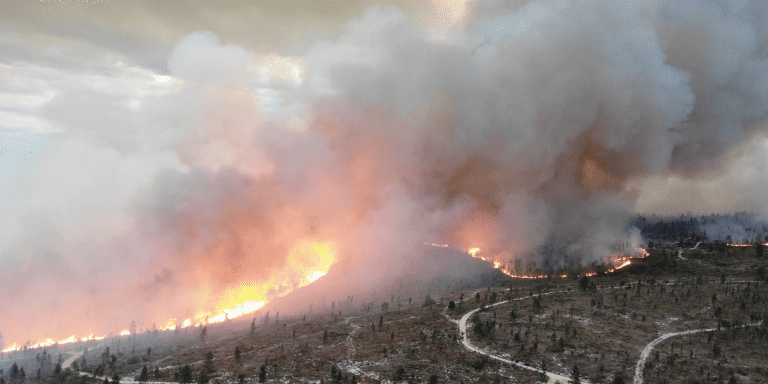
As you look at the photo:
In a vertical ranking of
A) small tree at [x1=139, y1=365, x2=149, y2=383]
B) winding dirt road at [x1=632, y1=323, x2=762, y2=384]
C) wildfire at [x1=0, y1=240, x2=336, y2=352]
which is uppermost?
wildfire at [x1=0, y1=240, x2=336, y2=352]

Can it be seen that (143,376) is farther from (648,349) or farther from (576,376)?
(648,349)

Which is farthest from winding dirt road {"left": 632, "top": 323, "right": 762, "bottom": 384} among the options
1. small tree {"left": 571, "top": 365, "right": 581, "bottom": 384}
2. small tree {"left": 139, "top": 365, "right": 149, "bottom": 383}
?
small tree {"left": 139, "top": 365, "right": 149, "bottom": 383}

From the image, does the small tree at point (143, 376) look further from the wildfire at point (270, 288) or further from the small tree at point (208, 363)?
the wildfire at point (270, 288)

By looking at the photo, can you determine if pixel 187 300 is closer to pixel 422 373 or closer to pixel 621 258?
pixel 422 373

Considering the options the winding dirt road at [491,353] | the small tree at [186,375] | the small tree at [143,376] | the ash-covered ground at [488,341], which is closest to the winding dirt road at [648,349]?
the ash-covered ground at [488,341]

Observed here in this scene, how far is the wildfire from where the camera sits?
98.3 metres

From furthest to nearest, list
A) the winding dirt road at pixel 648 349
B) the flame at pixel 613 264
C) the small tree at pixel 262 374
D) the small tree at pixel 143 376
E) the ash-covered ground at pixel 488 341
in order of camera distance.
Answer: the flame at pixel 613 264 < the small tree at pixel 143 376 < the ash-covered ground at pixel 488 341 < the small tree at pixel 262 374 < the winding dirt road at pixel 648 349

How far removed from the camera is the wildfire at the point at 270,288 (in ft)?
323

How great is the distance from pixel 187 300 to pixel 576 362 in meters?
82.6

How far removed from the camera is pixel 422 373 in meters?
60.1

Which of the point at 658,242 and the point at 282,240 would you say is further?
the point at 658,242

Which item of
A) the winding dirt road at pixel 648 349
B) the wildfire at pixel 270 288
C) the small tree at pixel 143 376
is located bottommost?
the small tree at pixel 143 376

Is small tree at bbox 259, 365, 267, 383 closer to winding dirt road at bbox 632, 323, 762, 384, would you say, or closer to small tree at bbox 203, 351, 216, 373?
small tree at bbox 203, 351, 216, 373

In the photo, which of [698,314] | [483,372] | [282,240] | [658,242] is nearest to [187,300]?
[282,240]
